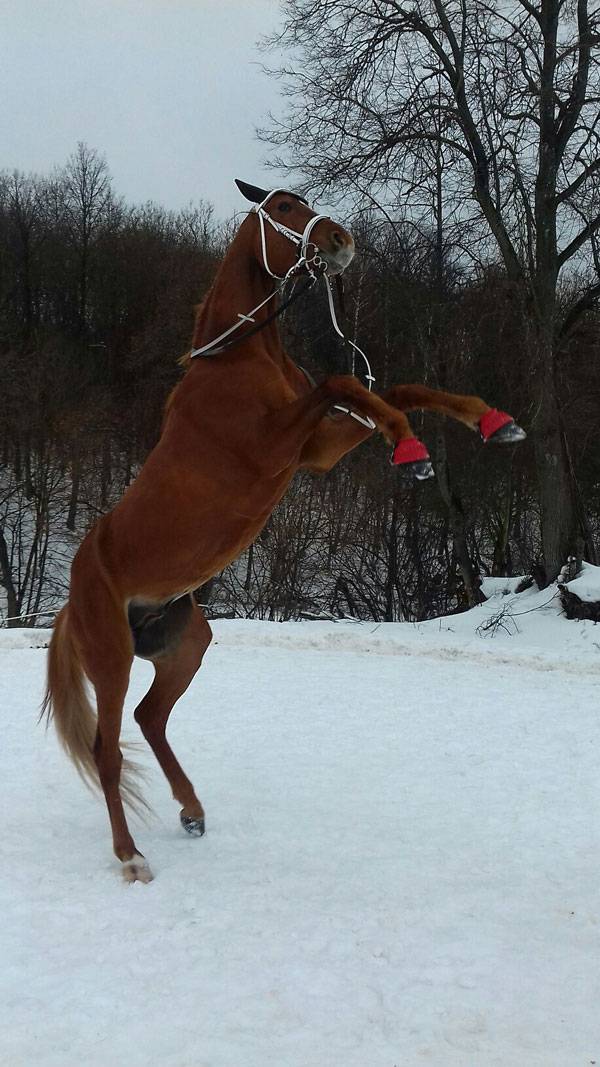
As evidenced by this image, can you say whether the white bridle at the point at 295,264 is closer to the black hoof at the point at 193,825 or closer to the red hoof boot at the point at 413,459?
the red hoof boot at the point at 413,459

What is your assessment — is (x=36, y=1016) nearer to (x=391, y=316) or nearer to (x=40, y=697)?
(x=40, y=697)

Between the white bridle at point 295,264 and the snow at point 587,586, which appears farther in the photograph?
the snow at point 587,586

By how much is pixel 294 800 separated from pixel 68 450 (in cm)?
1567

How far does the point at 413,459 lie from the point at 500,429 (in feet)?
1.24

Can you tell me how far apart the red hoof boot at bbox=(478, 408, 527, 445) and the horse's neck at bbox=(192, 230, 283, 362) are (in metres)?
1.02

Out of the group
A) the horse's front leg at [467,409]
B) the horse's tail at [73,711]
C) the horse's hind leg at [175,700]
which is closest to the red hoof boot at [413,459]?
the horse's front leg at [467,409]

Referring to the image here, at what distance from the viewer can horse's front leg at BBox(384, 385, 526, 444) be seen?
3.11m

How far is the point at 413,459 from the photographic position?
297 cm

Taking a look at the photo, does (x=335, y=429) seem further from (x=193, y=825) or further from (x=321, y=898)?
(x=193, y=825)

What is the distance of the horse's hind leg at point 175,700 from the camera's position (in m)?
4.14

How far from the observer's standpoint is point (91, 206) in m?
26.8

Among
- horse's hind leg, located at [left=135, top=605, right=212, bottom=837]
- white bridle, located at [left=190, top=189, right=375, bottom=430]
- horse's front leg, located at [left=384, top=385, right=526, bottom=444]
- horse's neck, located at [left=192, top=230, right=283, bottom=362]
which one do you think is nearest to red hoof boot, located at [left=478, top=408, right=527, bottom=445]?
horse's front leg, located at [left=384, top=385, right=526, bottom=444]

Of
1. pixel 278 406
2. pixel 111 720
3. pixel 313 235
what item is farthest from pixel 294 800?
pixel 313 235

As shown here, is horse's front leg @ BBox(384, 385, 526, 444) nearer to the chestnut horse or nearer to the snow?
the chestnut horse
